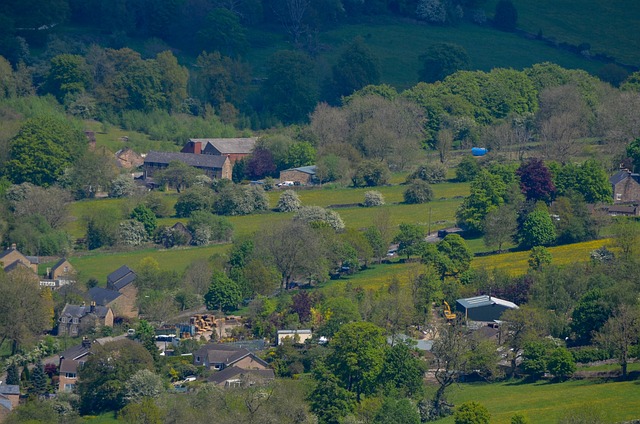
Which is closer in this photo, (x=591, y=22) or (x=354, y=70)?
(x=354, y=70)

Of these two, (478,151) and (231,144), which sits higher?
(478,151)

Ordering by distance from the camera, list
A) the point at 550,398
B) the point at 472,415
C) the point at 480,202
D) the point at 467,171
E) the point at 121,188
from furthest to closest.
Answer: the point at 467,171
the point at 121,188
the point at 480,202
the point at 550,398
the point at 472,415

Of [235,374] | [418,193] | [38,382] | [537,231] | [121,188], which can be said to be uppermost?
[537,231]

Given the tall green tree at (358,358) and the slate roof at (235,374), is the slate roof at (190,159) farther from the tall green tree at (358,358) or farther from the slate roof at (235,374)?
the tall green tree at (358,358)


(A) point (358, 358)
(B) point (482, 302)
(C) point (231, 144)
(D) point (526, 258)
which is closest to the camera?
(A) point (358, 358)

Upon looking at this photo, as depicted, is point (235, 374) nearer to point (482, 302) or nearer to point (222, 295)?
point (222, 295)

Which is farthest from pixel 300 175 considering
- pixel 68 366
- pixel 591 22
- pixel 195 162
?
pixel 591 22

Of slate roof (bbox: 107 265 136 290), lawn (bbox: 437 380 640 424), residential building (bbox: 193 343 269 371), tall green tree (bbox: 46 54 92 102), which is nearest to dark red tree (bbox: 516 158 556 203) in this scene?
slate roof (bbox: 107 265 136 290)

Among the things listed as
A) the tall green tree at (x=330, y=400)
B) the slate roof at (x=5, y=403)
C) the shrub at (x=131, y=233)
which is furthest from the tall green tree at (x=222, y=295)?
the tall green tree at (x=330, y=400)
